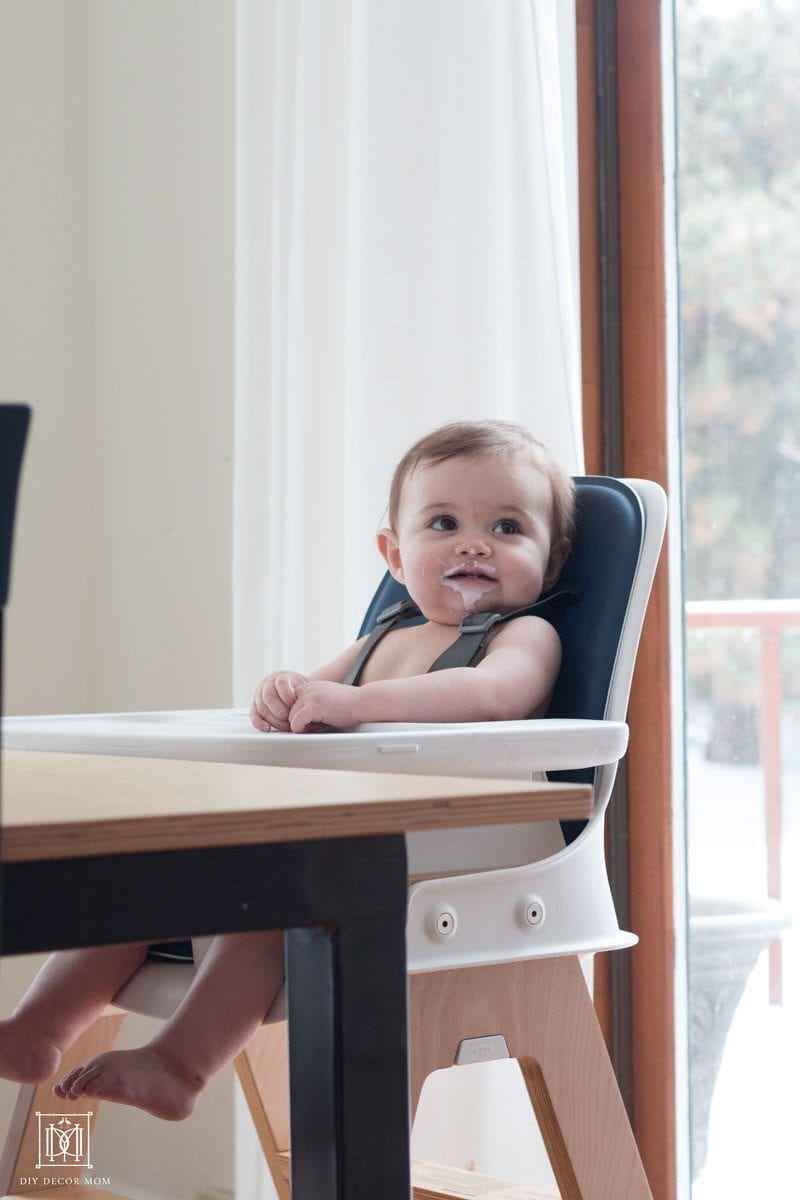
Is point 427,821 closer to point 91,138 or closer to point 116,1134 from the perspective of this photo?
point 116,1134

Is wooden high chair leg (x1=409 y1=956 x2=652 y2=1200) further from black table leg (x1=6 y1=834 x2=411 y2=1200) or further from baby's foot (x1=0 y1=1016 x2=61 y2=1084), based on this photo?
black table leg (x1=6 y1=834 x2=411 y2=1200)

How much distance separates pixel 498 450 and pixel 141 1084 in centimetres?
67

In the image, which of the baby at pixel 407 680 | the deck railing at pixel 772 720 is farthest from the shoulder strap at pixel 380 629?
the deck railing at pixel 772 720

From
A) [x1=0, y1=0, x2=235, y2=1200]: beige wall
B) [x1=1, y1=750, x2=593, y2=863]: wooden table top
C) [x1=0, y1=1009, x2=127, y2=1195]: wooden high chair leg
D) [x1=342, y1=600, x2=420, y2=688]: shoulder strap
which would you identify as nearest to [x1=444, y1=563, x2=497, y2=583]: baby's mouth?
[x1=342, y1=600, x2=420, y2=688]: shoulder strap

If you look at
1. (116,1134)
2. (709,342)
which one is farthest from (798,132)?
(116,1134)

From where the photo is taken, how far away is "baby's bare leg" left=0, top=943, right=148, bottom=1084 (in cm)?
101

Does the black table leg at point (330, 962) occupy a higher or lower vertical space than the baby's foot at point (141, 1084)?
higher

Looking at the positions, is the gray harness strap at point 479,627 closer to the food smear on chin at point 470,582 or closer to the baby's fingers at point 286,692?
the food smear on chin at point 470,582

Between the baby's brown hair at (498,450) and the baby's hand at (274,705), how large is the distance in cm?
34

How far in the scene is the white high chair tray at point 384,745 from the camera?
87cm

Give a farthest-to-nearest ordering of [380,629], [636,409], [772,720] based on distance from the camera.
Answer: [636,409], [772,720], [380,629]

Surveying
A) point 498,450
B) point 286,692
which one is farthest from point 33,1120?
point 498,450

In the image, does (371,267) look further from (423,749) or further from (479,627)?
(423,749)

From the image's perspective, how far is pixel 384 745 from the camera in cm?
87
